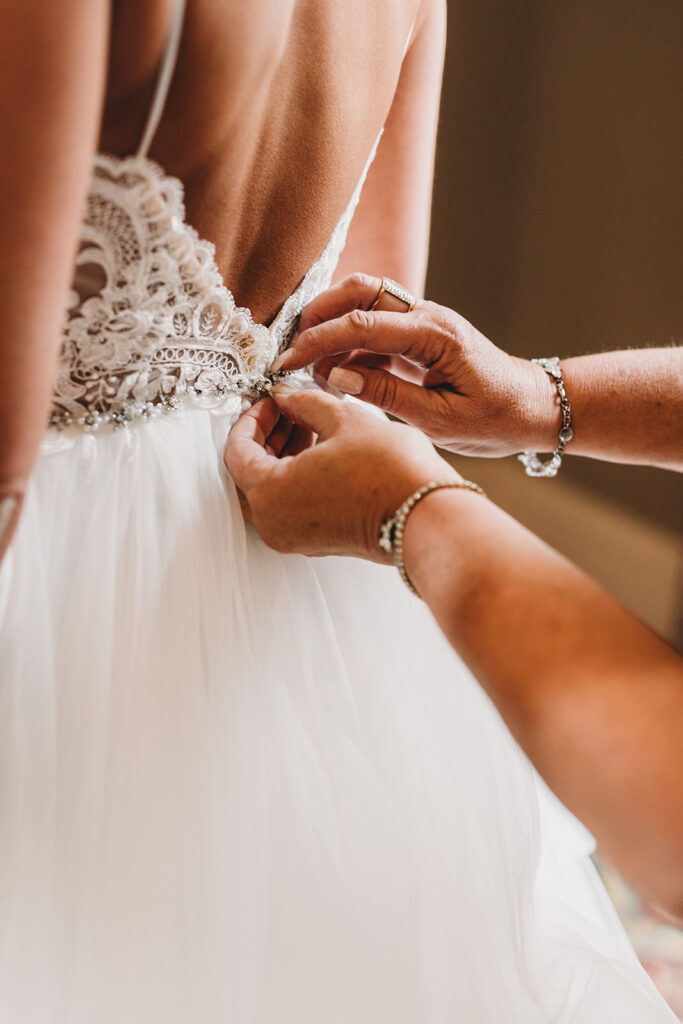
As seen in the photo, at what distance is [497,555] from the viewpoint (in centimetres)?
44

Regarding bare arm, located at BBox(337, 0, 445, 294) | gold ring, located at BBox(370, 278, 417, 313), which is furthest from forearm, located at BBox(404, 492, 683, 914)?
bare arm, located at BBox(337, 0, 445, 294)

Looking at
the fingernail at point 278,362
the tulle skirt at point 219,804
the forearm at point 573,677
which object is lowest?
the tulle skirt at point 219,804

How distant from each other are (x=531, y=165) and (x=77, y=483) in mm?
1035

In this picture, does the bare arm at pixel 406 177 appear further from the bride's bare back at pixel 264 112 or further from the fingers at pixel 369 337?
the fingers at pixel 369 337

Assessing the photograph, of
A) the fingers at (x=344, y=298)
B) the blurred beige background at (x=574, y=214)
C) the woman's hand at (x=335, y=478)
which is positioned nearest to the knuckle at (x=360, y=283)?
the fingers at (x=344, y=298)

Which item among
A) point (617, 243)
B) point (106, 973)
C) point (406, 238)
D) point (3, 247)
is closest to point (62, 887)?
point (106, 973)

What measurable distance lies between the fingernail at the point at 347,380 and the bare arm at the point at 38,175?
0.83ft

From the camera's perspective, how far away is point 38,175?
1.17 ft

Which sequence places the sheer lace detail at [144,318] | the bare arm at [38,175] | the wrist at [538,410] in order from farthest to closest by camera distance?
the wrist at [538,410] → the sheer lace detail at [144,318] → the bare arm at [38,175]

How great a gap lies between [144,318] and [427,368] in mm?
253

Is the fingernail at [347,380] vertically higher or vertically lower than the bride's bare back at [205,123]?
lower

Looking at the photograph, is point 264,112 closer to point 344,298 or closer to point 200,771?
point 344,298

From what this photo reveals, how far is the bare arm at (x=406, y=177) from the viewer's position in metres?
0.70

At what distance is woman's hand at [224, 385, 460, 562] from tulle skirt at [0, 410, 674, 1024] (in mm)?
51
